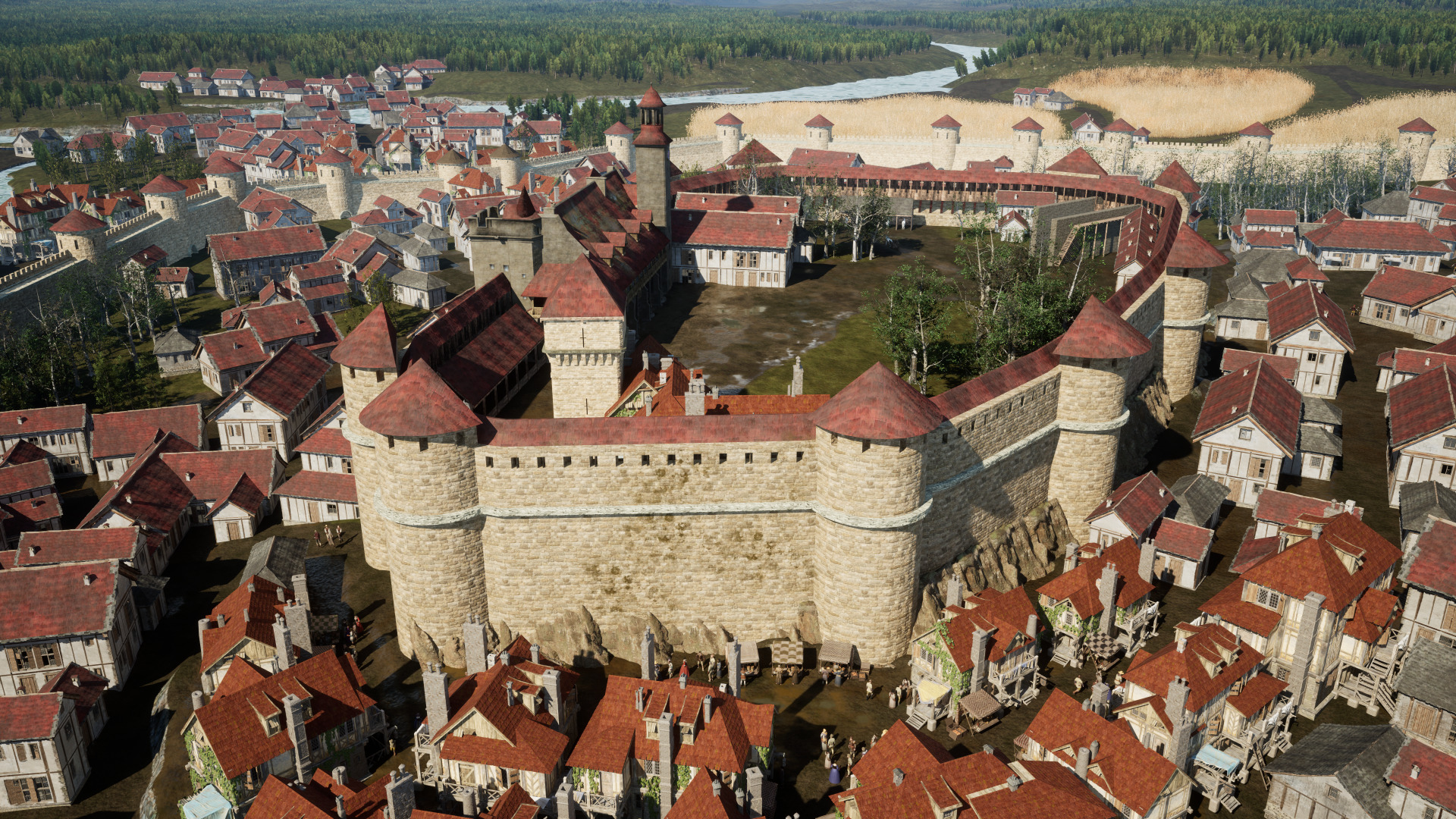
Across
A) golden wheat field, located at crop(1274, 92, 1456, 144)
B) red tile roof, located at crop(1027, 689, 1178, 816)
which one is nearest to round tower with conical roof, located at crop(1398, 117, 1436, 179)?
golden wheat field, located at crop(1274, 92, 1456, 144)

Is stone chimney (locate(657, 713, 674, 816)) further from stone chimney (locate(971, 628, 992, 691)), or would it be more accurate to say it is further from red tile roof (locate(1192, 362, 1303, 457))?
red tile roof (locate(1192, 362, 1303, 457))

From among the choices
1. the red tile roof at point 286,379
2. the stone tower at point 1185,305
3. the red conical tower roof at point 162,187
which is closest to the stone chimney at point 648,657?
the red tile roof at point 286,379

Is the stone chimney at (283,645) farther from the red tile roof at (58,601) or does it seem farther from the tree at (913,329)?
the tree at (913,329)

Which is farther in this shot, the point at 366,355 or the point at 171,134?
the point at 171,134

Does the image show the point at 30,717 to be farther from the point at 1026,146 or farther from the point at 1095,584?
the point at 1026,146

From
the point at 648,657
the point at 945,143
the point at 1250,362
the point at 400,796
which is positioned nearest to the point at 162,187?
the point at 945,143

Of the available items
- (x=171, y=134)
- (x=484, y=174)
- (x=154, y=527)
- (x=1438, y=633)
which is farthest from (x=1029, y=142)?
(x=171, y=134)

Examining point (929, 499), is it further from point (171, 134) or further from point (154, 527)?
point (171, 134)
